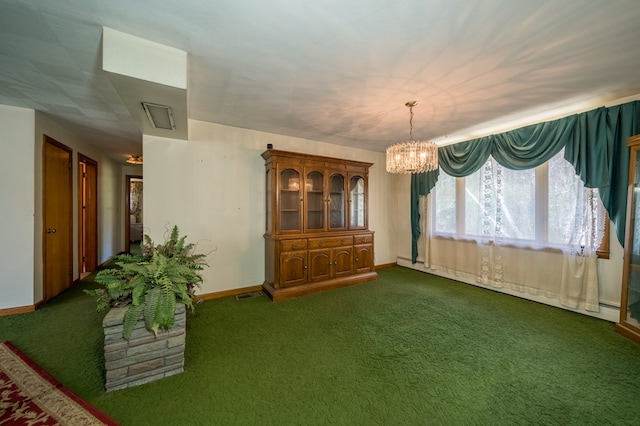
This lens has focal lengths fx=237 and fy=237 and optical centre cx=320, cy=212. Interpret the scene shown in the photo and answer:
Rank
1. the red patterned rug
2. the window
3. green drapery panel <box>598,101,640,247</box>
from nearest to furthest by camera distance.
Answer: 1. the red patterned rug
2. green drapery panel <box>598,101,640,247</box>
3. the window

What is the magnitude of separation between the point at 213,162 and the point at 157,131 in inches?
28.6

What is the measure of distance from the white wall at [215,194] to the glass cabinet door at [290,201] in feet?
1.29

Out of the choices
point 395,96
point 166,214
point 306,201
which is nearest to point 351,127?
point 395,96

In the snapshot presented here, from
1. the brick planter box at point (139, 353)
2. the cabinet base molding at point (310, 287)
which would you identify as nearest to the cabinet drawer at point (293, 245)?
the cabinet base molding at point (310, 287)

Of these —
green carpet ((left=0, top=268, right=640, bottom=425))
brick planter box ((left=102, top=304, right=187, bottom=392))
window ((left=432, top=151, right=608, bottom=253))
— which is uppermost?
window ((left=432, top=151, right=608, bottom=253))

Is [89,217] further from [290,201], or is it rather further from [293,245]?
[293,245]

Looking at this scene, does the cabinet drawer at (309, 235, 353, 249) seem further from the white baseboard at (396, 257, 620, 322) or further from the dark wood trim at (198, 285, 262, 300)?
the white baseboard at (396, 257, 620, 322)

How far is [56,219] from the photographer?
3230 millimetres

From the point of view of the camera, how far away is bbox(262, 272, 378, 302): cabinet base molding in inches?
127

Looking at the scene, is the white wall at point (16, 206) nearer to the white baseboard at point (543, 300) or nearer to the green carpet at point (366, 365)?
the green carpet at point (366, 365)

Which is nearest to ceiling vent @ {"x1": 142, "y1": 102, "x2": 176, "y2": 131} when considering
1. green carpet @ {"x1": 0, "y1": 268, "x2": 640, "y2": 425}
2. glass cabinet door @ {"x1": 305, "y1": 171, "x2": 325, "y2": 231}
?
glass cabinet door @ {"x1": 305, "y1": 171, "x2": 325, "y2": 231}

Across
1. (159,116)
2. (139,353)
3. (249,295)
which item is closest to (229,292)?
(249,295)

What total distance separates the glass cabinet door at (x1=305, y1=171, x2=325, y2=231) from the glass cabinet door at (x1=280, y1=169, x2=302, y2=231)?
0.19 m

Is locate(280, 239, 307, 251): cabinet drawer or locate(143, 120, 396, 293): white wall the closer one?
locate(143, 120, 396, 293): white wall
